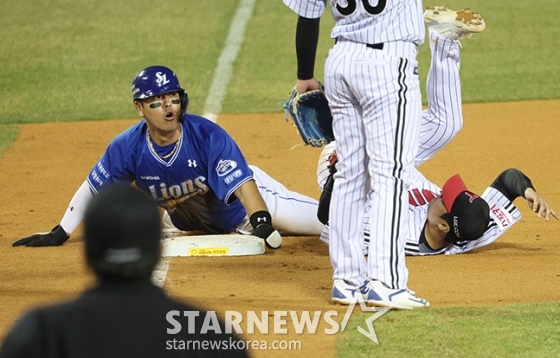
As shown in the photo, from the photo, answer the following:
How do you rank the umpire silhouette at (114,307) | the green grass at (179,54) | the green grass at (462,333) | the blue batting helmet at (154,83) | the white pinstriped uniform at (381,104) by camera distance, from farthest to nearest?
the green grass at (179,54) < the blue batting helmet at (154,83) < the white pinstriped uniform at (381,104) < the green grass at (462,333) < the umpire silhouette at (114,307)

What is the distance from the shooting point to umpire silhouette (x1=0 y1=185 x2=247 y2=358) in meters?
1.98

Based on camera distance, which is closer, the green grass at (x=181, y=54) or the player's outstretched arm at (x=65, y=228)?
the player's outstretched arm at (x=65, y=228)

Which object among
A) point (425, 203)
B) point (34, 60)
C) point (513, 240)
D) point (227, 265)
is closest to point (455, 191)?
point (425, 203)

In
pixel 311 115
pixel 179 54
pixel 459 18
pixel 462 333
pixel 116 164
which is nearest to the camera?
pixel 462 333

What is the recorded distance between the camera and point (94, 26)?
46.6ft

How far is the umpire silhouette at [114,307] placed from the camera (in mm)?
1980

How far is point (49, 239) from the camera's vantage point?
19.7 feet

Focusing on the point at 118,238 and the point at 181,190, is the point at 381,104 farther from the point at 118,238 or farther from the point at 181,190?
the point at 118,238

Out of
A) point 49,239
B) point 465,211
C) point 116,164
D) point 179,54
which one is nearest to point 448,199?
point 465,211

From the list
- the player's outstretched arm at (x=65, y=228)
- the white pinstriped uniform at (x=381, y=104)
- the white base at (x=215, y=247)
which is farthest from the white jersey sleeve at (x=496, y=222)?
the player's outstretched arm at (x=65, y=228)

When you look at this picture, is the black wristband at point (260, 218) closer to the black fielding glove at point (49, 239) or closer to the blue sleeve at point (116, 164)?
the blue sleeve at point (116, 164)

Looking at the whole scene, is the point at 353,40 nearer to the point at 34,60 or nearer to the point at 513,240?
the point at 513,240

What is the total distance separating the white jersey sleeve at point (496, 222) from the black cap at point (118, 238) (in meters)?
3.93

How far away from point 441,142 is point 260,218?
1229mm
